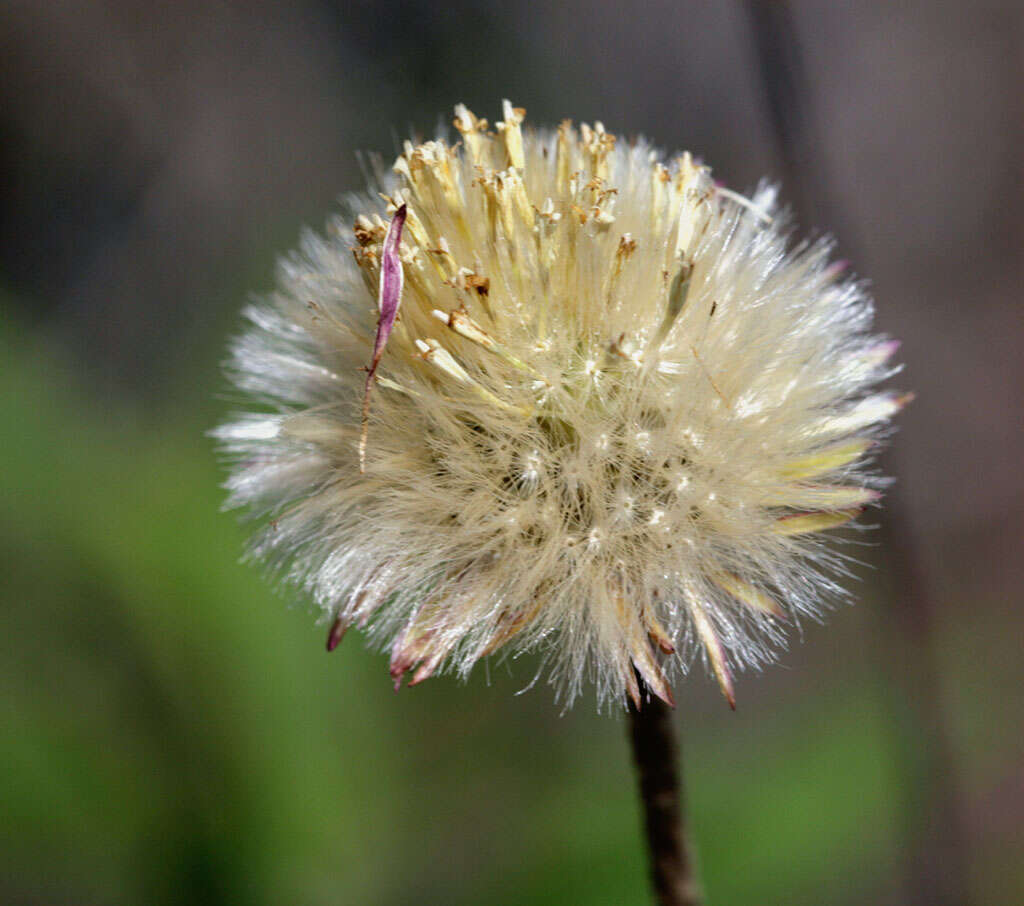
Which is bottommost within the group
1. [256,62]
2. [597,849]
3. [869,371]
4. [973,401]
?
[597,849]

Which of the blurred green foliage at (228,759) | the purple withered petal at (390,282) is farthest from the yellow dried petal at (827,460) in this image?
the blurred green foliage at (228,759)

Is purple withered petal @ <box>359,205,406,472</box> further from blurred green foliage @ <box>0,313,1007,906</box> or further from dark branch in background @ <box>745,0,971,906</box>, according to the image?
blurred green foliage @ <box>0,313,1007,906</box>

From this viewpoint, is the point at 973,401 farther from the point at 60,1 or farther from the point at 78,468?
the point at 60,1

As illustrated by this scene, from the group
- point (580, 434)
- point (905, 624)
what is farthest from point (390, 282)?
point (905, 624)

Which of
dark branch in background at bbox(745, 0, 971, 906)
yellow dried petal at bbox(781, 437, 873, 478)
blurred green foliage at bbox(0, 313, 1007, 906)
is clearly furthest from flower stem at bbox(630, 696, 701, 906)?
dark branch in background at bbox(745, 0, 971, 906)

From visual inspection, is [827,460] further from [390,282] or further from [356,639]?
[356,639]

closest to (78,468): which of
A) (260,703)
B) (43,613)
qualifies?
(43,613)
